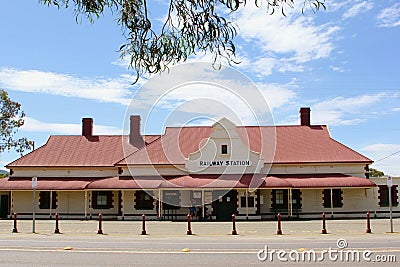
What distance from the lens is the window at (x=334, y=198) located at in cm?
3806

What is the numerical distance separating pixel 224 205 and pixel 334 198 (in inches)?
296

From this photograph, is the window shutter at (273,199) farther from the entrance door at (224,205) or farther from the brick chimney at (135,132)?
Answer: the brick chimney at (135,132)

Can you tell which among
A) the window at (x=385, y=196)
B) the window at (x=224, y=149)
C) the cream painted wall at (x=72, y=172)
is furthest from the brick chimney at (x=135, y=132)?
the window at (x=385, y=196)

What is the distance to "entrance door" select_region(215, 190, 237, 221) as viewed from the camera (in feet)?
120

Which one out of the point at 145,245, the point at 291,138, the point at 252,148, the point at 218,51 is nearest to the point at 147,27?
the point at 218,51

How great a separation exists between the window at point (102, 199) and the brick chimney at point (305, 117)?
1635 centimetres

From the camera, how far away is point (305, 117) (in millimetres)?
45469

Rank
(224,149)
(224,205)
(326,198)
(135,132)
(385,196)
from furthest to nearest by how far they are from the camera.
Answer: (135,132)
(385,196)
(326,198)
(224,149)
(224,205)

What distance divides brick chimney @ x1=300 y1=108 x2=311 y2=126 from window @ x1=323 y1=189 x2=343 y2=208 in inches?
329

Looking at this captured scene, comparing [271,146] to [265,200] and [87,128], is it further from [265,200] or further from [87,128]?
[87,128]

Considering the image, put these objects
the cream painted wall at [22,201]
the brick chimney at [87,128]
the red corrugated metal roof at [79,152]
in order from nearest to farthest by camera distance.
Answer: the cream painted wall at [22,201] → the red corrugated metal roof at [79,152] → the brick chimney at [87,128]

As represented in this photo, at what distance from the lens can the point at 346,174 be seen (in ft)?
128

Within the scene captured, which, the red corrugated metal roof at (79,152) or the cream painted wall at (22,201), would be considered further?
the red corrugated metal roof at (79,152)

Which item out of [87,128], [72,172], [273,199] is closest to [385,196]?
[273,199]
